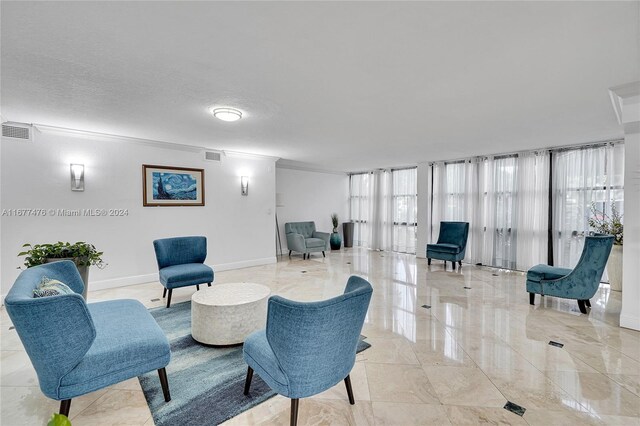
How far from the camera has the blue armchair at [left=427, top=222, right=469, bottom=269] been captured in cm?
633

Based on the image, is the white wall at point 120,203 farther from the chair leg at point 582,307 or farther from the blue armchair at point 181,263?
the chair leg at point 582,307

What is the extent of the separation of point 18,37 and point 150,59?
79cm

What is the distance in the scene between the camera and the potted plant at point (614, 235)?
15.8 ft

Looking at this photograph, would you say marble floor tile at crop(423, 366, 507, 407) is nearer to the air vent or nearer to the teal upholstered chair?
the teal upholstered chair

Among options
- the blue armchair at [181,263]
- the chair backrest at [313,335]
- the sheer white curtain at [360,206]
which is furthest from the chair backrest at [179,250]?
the sheer white curtain at [360,206]

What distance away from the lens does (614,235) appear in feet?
15.7

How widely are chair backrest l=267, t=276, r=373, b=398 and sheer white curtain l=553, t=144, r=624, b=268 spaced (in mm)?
5985

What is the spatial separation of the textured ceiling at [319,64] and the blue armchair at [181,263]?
68.0 inches

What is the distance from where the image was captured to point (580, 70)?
2482mm

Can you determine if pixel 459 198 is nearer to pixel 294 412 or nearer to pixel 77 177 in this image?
pixel 294 412

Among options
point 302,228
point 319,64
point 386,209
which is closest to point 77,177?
point 319,64

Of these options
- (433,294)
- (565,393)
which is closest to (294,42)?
(565,393)

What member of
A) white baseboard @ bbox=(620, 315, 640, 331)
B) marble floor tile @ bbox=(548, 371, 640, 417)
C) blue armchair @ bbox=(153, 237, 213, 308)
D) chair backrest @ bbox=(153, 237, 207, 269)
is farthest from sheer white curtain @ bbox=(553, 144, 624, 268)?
chair backrest @ bbox=(153, 237, 207, 269)

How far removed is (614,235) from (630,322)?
214 cm
